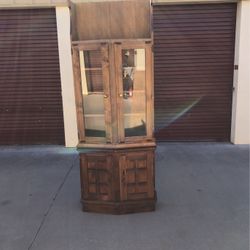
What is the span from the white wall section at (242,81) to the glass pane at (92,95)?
3396 millimetres

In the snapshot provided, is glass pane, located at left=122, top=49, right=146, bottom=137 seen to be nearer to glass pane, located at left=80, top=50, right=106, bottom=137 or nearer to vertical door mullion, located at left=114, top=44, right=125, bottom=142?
vertical door mullion, located at left=114, top=44, right=125, bottom=142

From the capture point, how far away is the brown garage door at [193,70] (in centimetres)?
583

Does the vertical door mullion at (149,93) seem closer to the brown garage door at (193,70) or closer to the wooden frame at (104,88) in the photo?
the wooden frame at (104,88)

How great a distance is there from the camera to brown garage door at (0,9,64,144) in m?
5.90

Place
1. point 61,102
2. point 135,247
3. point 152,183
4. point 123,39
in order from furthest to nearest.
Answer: point 61,102 < point 152,183 < point 123,39 < point 135,247

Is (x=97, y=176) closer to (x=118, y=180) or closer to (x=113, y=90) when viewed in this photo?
(x=118, y=180)

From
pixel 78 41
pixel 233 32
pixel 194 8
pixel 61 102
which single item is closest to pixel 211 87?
pixel 233 32

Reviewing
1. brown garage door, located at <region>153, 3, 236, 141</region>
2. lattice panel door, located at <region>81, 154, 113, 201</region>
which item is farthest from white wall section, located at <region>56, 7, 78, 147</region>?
lattice panel door, located at <region>81, 154, 113, 201</region>

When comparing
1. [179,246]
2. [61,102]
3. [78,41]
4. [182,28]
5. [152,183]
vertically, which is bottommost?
[179,246]

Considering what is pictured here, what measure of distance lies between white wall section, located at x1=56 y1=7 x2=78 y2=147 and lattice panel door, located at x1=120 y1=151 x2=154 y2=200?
2837mm

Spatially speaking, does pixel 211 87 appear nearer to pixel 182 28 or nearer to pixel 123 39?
pixel 182 28

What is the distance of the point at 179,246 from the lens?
3.01 metres

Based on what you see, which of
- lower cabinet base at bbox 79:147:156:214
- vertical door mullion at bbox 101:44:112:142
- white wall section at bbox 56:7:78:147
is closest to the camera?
vertical door mullion at bbox 101:44:112:142

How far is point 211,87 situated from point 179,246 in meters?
3.80
